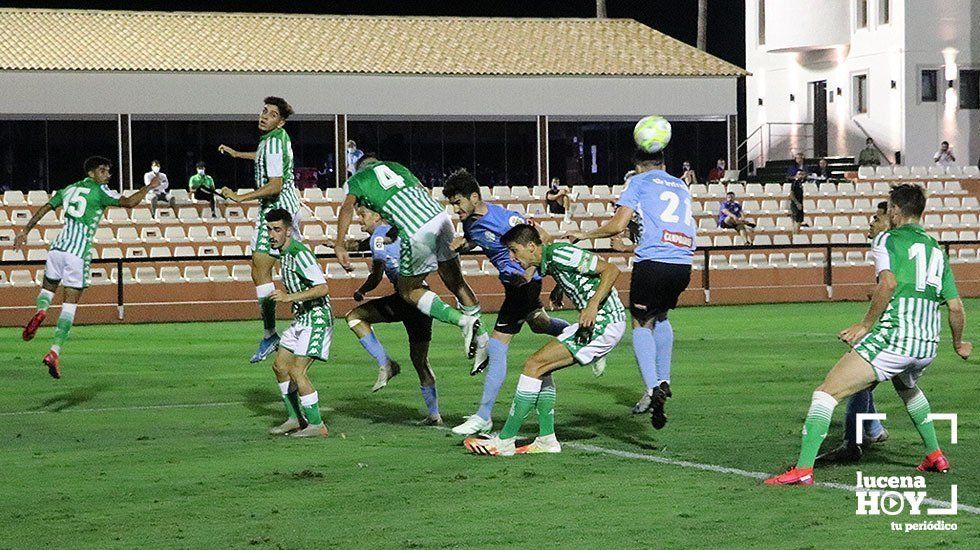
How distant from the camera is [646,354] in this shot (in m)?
11.2

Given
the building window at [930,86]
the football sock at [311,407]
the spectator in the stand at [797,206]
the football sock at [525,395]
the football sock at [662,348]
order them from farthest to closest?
the building window at [930,86], the spectator in the stand at [797,206], the football sock at [662,348], the football sock at [311,407], the football sock at [525,395]

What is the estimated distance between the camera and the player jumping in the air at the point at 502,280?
11.2 m

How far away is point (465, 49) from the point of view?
167 feet

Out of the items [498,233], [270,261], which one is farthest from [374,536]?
[270,261]

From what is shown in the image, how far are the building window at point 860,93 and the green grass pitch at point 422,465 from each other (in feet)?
131

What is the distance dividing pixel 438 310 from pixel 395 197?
1043 mm

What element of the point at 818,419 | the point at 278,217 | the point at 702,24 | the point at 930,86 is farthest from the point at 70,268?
the point at 702,24

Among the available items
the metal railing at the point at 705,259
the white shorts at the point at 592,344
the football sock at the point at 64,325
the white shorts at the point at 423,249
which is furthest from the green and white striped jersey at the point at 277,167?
the metal railing at the point at 705,259

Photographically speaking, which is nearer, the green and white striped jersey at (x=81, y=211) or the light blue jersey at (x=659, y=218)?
the light blue jersey at (x=659, y=218)

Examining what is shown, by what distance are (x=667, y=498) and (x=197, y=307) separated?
19.4 meters

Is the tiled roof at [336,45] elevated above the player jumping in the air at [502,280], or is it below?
above

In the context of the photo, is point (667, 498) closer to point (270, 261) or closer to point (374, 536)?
point (374, 536)

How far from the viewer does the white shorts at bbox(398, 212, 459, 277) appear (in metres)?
12.1

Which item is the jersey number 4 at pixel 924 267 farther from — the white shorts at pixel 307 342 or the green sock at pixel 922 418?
the white shorts at pixel 307 342
